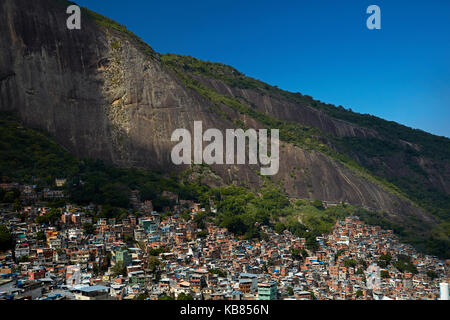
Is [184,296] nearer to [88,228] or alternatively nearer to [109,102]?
[88,228]

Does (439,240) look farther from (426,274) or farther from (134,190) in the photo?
(134,190)

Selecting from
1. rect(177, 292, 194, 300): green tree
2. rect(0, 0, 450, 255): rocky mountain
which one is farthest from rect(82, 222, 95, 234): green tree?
rect(0, 0, 450, 255): rocky mountain

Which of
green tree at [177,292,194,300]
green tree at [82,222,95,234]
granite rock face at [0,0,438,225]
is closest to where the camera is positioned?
green tree at [177,292,194,300]

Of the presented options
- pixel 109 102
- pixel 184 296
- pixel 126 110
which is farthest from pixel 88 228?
pixel 109 102

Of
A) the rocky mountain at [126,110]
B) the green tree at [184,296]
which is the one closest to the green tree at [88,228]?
the green tree at [184,296]

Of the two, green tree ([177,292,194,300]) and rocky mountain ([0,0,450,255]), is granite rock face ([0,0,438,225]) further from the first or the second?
green tree ([177,292,194,300])
